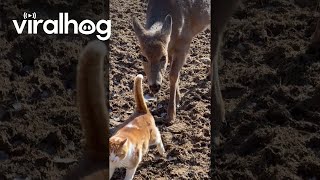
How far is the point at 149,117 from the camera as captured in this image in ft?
10.9

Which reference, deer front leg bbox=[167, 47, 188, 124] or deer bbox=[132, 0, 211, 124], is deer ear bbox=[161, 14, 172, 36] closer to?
deer bbox=[132, 0, 211, 124]

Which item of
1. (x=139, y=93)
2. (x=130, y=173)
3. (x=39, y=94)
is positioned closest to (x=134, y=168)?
(x=130, y=173)

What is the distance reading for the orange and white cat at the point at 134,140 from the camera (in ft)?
9.39

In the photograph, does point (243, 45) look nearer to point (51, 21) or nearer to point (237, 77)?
point (237, 77)

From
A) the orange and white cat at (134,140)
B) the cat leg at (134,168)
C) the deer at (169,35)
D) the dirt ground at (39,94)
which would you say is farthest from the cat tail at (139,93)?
the dirt ground at (39,94)

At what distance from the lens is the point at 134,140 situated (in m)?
3.04

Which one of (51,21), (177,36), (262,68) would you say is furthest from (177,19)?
(51,21)

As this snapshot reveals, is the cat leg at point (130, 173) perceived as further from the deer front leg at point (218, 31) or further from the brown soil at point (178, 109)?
the deer front leg at point (218, 31)

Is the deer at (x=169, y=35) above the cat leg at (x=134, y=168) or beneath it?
above

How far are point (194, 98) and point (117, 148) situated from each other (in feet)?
4.31

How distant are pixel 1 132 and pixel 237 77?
170 centimetres

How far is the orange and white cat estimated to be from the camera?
2.86 m

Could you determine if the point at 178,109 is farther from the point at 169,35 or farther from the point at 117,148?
the point at 117,148

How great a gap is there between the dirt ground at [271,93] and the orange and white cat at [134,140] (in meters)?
0.43
